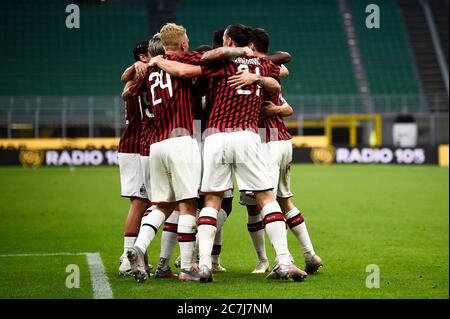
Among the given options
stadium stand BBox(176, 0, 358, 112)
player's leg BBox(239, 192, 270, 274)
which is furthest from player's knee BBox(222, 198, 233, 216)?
stadium stand BBox(176, 0, 358, 112)

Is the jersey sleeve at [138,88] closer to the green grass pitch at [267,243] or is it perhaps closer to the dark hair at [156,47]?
the dark hair at [156,47]

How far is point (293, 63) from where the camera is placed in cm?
4334

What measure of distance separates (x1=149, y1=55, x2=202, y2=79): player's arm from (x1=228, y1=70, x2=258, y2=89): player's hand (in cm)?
31

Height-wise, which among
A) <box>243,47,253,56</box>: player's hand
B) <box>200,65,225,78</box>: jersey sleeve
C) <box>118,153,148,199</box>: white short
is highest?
<box>243,47,253,56</box>: player's hand

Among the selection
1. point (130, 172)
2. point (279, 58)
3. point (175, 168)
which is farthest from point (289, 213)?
point (130, 172)

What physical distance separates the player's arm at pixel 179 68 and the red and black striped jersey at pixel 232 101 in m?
0.09

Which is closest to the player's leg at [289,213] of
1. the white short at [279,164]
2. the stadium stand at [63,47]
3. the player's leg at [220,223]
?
the white short at [279,164]

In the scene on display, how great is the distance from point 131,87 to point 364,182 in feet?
56.7

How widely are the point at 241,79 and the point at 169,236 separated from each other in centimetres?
172

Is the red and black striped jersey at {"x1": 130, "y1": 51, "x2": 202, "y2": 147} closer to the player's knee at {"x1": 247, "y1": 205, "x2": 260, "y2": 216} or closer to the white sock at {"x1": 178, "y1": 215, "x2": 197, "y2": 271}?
the white sock at {"x1": 178, "y1": 215, "x2": 197, "y2": 271}

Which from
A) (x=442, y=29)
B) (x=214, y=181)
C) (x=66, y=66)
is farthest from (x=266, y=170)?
(x=442, y=29)

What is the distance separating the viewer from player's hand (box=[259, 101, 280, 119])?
27.0 feet

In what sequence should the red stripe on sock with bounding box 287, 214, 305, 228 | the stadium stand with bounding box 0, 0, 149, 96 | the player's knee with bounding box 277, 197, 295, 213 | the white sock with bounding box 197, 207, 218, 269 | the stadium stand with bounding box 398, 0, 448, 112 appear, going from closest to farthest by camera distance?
1. the white sock with bounding box 197, 207, 218, 269
2. the red stripe on sock with bounding box 287, 214, 305, 228
3. the player's knee with bounding box 277, 197, 295, 213
4. the stadium stand with bounding box 0, 0, 149, 96
5. the stadium stand with bounding box 398, 0, 448, 112

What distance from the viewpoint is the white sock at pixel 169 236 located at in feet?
26.9
